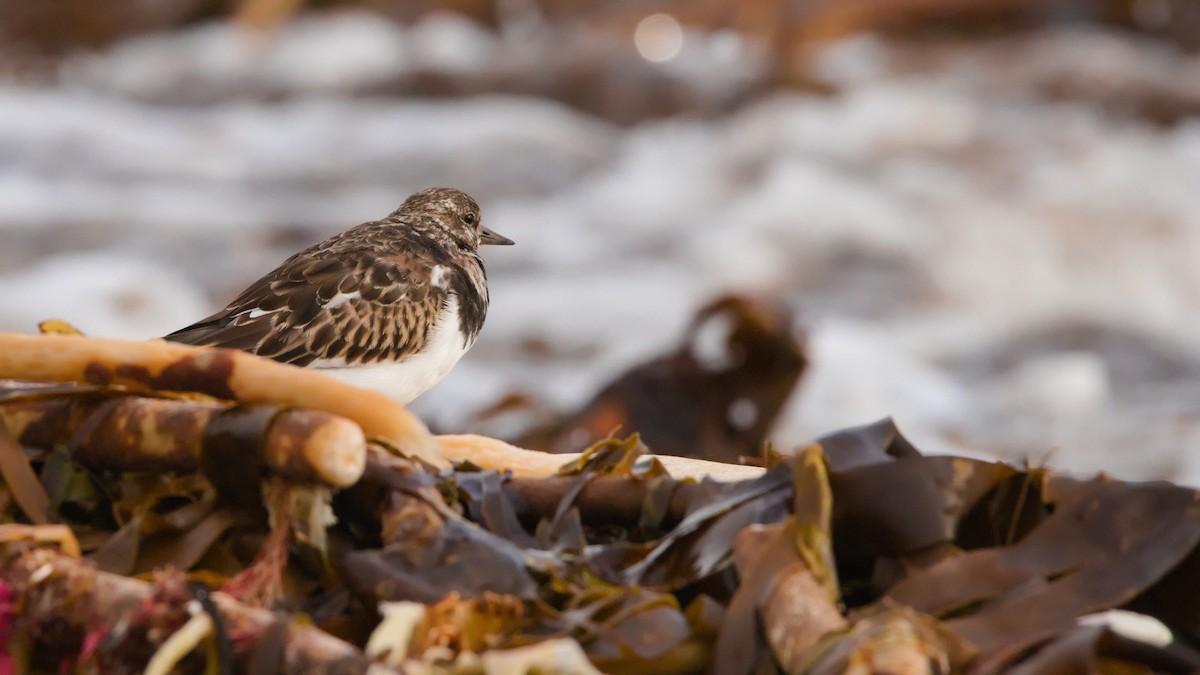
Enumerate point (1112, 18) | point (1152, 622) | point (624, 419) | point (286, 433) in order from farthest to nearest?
point (1112, 18) → point (624, 419) → point (286, 433) → point (1152, 622)

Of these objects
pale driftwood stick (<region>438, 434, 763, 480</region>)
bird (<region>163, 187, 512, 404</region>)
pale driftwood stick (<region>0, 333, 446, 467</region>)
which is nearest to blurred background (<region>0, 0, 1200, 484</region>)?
bird (<region>163, 187, 512, 404</region>)

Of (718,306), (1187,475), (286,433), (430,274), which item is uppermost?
(286,433)

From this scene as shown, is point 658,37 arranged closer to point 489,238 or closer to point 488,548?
point 489,238

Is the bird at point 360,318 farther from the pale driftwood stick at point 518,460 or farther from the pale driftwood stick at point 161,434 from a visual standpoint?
the pale driftwood stick at point 161,434

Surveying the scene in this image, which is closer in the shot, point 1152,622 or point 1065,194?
point 1152,622

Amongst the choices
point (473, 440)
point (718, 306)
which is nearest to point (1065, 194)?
point (718, 306)

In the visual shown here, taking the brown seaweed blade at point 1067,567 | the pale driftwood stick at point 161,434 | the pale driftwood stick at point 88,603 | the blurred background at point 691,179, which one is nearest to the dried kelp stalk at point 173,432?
the pale driftwood stick at point 161,434

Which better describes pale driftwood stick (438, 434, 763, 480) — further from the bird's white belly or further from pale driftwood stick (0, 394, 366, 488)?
the bird's white belly

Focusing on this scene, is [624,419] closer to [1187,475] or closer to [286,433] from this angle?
[1187,475]
